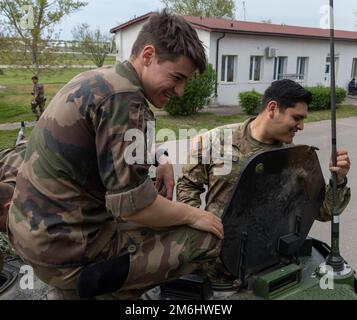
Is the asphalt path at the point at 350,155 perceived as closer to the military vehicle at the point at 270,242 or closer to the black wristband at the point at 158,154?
the military vehicle at the point at 270,242

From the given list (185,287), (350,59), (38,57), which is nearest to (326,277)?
(185,287)

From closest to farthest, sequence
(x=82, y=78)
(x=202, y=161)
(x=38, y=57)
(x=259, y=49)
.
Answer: (x=82, y=78), (x=202, y=161), (x=38, y=57), (x=259, y=49)

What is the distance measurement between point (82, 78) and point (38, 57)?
15.7 metres

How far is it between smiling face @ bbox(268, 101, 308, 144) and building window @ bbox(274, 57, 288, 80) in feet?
64.2

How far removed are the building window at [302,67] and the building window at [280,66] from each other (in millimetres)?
1110

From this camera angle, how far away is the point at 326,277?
1906mm

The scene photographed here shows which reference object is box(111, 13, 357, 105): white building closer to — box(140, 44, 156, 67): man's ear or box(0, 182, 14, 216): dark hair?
box(0, 182, 14, 216): dark hair

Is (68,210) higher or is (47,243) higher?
(68,210)

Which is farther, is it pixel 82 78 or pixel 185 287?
pixel 185 287

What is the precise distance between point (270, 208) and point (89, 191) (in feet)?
2.34

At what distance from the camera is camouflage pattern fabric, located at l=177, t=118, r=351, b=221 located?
249 cm

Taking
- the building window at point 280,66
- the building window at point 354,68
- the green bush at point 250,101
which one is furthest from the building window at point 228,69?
the building window at point 354,68

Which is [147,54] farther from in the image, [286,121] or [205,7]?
[205,7]
